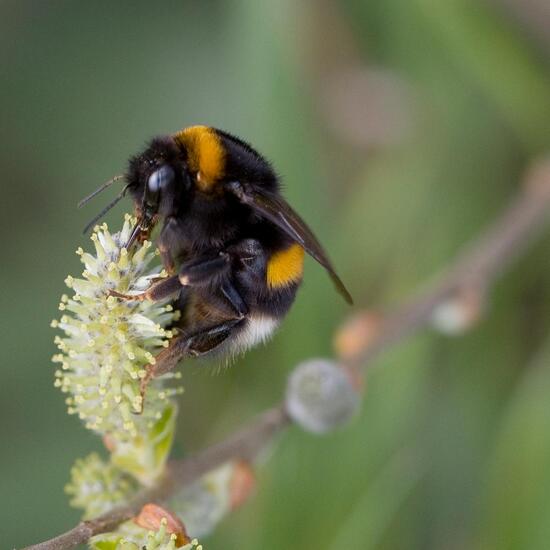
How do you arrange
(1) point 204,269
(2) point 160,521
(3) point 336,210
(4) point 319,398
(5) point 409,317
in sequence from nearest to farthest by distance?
(2) point 160,521 → (1) point 204,269 → (4) point 319,398 → (5) point 409,317 → (3) point 336,210

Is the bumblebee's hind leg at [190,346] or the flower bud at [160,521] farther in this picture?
the bumblebee's hind leg at [190,346]

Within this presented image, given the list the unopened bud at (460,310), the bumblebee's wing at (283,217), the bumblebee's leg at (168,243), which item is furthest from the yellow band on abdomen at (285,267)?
the unopened bud at (460,310)

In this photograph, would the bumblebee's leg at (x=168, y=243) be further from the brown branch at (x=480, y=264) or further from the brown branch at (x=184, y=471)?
the brown branch at (x=480, y=264)

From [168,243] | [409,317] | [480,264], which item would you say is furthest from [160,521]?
[480,264]

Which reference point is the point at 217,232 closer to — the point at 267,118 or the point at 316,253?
the point at 316,253

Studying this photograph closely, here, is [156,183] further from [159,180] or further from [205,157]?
[205,157]

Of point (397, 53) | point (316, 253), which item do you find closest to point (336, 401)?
point (316, 253)
